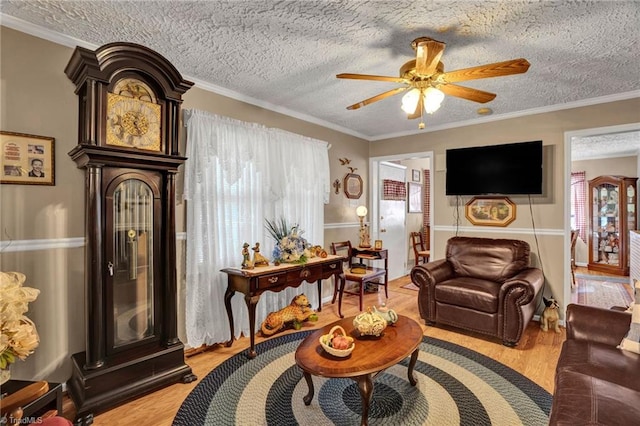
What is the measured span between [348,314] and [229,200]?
203cm

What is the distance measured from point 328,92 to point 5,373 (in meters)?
3.05

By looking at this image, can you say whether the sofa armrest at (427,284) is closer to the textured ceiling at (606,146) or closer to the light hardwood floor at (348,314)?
the light hardwood floor at (348,314)

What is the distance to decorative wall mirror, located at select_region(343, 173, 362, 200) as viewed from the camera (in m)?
4.70

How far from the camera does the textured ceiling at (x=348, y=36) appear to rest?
1909 millimetres

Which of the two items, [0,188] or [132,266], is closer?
[0,188]

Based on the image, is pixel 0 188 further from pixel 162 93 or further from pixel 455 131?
pixel 455 131

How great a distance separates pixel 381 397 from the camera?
219cm

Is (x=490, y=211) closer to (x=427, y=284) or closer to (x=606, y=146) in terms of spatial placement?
(x=427, y=284)

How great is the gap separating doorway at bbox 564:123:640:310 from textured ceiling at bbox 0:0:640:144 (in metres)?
0.44

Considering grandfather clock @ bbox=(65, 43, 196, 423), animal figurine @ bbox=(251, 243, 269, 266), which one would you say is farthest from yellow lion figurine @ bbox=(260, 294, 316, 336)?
grandfather clock @ bbox=(65, 43, 196, 423)

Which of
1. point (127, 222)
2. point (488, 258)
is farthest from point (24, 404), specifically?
point (488, 258)

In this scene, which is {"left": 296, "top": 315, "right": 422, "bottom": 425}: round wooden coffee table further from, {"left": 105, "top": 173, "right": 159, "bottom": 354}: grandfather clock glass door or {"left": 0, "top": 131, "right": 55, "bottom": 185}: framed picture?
{"left": 0, "top": 131, "right": 55, "bottom": 185}: framed picture

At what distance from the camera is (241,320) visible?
3268mm

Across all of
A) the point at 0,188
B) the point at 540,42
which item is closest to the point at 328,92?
the point at 540,42
